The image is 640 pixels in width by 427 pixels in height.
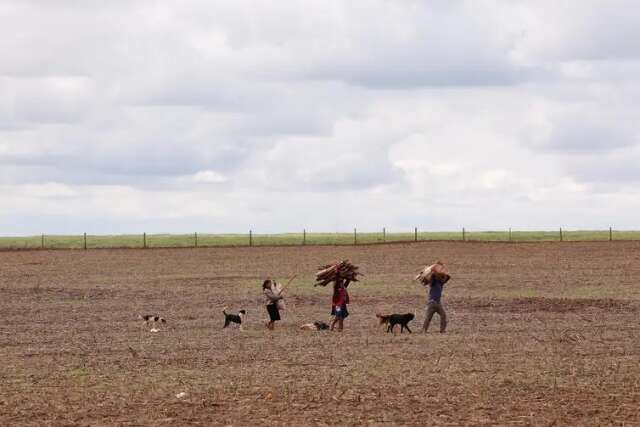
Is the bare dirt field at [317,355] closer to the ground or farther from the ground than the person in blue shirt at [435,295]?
closer to the ground

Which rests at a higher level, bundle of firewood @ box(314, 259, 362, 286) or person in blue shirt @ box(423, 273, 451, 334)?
bundle of firewood @ box(314, 259, 362, 286)

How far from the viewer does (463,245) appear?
232ft

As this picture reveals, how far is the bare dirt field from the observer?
55.3 feet

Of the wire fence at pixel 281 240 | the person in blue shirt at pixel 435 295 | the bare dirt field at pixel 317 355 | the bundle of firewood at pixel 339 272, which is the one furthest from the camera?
the wire fence at pixel 281 240

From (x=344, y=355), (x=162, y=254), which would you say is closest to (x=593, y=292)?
(x=344, y=355)

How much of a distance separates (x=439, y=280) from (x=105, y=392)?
11708 mm

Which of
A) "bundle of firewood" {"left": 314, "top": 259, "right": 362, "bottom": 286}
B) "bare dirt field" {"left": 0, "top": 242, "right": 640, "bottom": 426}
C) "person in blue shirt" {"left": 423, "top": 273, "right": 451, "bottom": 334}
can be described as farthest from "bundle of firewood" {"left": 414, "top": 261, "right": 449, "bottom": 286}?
"bundle of firewood" {"left": 314, "top": 259, "right": 362, "bottom": 286}

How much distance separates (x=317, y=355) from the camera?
2359cm

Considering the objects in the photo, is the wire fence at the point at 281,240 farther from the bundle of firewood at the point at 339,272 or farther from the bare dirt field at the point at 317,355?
the bundle of firewood at the point at 339,272

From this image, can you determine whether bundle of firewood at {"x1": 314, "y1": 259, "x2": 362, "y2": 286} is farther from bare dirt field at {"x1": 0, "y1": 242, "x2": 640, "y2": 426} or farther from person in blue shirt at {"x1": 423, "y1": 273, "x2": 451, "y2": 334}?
person in blue shirt at {"x1": 423, "y1": 273, "x2": 451, "y2": 334}

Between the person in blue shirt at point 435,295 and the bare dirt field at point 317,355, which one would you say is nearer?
the bare dirt field at point 317,355

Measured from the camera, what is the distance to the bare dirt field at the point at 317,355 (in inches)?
663

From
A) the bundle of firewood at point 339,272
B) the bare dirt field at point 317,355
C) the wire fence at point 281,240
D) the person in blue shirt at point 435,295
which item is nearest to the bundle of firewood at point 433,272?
the person in blue shirt at point 435,295

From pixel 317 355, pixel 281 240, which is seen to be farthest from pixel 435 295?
pixel 281 240
